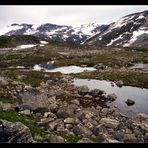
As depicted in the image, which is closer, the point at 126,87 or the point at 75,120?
the point at 75,120

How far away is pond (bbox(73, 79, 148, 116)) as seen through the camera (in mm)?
27094

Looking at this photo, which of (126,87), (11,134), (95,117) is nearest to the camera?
(11,134)

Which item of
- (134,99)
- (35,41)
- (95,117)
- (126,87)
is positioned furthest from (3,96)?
(35,41)

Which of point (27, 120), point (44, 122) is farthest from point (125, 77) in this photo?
point (44, 122)

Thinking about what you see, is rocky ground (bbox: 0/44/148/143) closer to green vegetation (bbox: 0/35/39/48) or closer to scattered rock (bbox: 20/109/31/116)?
scattered rock (bbox: 20/109/31/116)

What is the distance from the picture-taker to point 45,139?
15016 mm

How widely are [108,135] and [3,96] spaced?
12.0m

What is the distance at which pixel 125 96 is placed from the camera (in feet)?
110

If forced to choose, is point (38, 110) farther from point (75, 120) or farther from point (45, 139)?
point (45, 139)

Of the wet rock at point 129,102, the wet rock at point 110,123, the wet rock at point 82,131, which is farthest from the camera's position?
the wet rock at point 129,102

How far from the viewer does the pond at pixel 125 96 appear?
2709 cm

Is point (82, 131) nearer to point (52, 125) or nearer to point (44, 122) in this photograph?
point (52, 125)

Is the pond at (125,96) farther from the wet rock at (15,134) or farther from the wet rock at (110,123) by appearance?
the wet rock at (15,134)

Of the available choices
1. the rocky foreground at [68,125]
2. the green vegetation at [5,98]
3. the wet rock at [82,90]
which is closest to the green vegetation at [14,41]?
the wet rock at [82,90]
